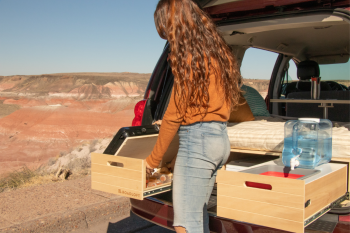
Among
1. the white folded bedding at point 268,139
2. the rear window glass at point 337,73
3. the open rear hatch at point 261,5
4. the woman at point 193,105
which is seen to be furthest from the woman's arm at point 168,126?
the rear window glass at point 337,73

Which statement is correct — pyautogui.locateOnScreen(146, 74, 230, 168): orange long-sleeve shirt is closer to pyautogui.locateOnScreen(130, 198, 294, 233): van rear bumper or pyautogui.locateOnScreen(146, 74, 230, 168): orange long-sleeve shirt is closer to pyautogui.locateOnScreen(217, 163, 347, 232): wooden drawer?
pyautogui.locateOnScreen(217, 163, 347, 232): wooden drawer

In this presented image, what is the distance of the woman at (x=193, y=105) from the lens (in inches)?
68.7

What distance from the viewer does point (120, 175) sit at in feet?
6.84

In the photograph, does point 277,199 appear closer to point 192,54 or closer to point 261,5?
point 192,54

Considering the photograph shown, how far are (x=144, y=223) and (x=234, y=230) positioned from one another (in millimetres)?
2219

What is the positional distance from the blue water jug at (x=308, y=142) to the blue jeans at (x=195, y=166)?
0.70 m

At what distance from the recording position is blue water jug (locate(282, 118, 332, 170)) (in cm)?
236

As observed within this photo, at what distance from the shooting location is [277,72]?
20.0 ft

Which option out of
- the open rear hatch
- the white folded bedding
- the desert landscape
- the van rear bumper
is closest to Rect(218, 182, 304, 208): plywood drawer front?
the van rear bumper

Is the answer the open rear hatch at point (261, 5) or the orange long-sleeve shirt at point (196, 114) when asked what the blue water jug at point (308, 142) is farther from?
the open rear hatch at point (261, 5)

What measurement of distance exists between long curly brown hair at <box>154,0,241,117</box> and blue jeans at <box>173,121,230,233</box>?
0.36 ft

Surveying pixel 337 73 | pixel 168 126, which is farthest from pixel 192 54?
pixel 337 73

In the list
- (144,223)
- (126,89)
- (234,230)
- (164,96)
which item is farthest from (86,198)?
(126,89)

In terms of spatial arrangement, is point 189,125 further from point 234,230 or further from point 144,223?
point 144,223
